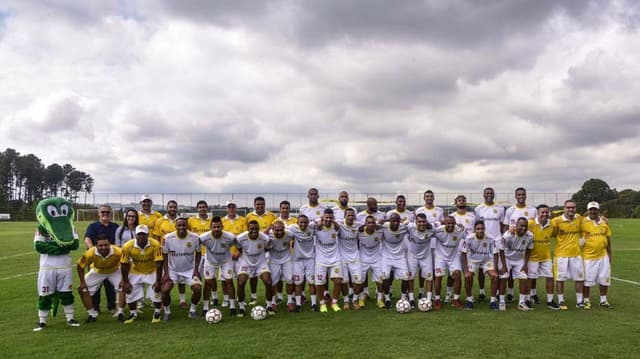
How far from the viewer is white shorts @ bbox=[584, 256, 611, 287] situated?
28.6ft

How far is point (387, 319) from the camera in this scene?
7.80 metres

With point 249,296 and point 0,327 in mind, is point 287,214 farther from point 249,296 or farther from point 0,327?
point 0,327

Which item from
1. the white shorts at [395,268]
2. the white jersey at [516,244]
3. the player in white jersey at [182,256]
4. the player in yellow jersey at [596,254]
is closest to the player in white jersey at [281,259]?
the player in white jersey at [182,256]

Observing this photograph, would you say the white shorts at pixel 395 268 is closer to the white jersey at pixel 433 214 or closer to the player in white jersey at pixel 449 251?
the player in white jersey at pixel 449 251

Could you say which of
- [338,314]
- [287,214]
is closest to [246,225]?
[287,214]

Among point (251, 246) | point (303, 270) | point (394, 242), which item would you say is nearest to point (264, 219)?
point (251, 246)

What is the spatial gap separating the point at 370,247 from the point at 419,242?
3.04 feet

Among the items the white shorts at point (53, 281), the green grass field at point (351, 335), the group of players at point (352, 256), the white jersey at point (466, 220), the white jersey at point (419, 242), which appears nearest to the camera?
the green grass field at point (351, 335)

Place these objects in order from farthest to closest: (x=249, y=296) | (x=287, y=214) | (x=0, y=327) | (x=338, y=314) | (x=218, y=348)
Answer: (x=249, y=296), (x=287, y=214), (x=338, y=314), (x=0, y=327), (x=218, y=348)

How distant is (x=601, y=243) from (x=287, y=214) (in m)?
5.80

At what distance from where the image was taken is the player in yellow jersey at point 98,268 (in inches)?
310

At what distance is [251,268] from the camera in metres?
8.62

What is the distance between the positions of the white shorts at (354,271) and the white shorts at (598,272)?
13.4 feet

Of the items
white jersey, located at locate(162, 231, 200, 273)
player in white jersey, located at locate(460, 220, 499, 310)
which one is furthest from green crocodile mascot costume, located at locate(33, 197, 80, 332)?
player in white jersey, located at locate(460, 220, 499, 310)
